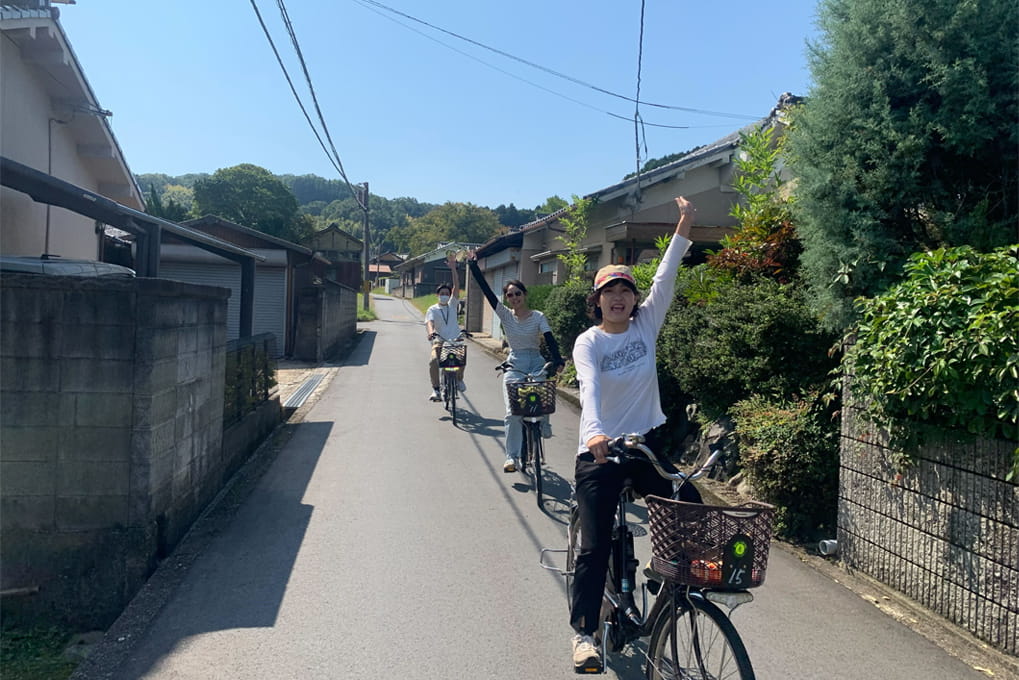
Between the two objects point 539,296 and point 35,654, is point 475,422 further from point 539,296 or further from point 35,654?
point 539,296

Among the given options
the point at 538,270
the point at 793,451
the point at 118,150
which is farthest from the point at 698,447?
the point at 538,270

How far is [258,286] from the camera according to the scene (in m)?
19.0

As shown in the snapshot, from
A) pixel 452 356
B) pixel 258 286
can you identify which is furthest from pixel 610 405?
pixel 258 286

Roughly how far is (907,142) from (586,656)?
436 cm

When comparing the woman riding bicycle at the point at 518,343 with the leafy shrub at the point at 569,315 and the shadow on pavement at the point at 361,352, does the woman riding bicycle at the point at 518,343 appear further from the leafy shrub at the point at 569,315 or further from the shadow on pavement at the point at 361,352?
the shadow on pavement at the point at 361,352

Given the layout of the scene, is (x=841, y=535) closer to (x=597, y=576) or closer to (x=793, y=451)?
(x=793, y=451)

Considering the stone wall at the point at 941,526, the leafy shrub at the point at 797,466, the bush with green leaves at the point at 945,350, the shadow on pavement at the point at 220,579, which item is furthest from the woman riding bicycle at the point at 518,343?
the bush with green leaves at the point at 945,350

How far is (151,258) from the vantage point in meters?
5.98

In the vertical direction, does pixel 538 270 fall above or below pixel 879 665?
above

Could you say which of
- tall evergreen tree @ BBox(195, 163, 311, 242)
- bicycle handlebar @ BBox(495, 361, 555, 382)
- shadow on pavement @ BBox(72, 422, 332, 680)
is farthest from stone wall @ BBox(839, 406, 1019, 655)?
tall evergreen tree @ BBox(195, 163, 311, 242)

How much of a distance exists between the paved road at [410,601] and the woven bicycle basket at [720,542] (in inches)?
48.6

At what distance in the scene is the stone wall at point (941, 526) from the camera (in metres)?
3.76

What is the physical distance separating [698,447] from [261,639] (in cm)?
507

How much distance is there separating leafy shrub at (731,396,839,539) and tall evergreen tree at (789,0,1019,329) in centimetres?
84
